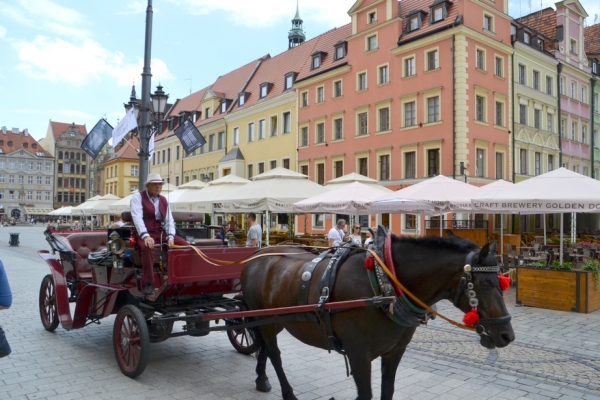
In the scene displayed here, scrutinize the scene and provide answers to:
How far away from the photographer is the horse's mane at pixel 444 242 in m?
3.58

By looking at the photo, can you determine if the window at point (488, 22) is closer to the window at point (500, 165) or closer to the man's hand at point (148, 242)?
the window at point (500, 165)

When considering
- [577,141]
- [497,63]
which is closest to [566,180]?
[497,63]

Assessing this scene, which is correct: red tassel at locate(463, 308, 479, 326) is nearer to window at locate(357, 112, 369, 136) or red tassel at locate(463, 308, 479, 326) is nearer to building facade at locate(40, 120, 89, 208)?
window at locate(357, 112, 369, 136)

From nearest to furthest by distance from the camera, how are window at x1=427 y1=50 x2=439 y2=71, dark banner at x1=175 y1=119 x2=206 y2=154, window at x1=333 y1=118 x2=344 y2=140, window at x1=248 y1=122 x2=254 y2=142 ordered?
dark banner at x1=175 y1=119 x2=206 y2=154 < window at x1=427 y1=50 x2=439 y2=71 < window at x1=333 y1=118 x2=344 y2=140 < window at x1=248 y1=122 x2=254 y2=142

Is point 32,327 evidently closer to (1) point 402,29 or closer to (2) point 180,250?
(2) point 180,250

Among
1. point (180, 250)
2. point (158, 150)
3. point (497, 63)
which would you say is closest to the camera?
point (180, 250)

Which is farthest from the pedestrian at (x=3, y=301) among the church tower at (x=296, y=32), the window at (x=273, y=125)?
the church tower at (x=296, y=32)

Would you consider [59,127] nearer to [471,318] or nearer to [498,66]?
[498,66]

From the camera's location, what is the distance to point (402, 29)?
27469mm

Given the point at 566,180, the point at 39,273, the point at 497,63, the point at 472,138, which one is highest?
the point at 497,63

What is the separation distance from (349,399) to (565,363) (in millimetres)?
3040

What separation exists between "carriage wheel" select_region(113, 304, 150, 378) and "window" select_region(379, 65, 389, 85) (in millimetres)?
24555

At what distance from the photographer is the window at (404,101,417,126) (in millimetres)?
26281

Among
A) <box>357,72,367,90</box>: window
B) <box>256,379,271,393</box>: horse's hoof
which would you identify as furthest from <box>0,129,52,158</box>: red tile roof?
<box>256,379,271,393</box>: horse's hoof
